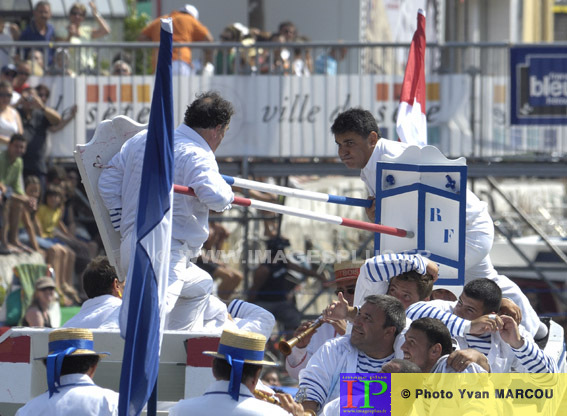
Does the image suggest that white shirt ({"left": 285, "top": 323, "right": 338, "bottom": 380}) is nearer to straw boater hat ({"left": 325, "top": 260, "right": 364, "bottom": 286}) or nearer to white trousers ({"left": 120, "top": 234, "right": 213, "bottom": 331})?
straw boater hat ({"left": 325, "top": 260, "right": 364, "bottom": 286})

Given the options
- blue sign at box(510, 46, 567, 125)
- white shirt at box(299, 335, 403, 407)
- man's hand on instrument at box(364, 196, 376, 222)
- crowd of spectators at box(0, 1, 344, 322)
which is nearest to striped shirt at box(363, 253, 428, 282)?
white shirt at box(299, 335, 403, 407)

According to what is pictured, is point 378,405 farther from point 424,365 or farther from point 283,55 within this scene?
point 283,55

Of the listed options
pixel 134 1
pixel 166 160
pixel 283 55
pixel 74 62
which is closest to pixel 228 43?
pixel 283 55

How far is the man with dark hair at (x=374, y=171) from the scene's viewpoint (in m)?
7.79

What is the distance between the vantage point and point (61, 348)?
5.57 meters

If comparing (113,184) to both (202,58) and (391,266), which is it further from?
(202,58)

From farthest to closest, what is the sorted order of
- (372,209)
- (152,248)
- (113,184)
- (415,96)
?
(415,96), (372,209), (113,184), (152,248)

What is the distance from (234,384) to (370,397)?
2.76ft

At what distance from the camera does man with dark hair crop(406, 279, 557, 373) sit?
6262mm

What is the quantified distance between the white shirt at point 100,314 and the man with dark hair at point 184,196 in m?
0.19

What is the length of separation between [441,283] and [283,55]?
5.87 meters

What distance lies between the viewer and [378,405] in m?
5.81

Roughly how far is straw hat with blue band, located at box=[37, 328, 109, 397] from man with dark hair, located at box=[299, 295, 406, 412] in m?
1.15

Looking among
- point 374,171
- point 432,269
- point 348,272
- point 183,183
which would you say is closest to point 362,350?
point 432,269
